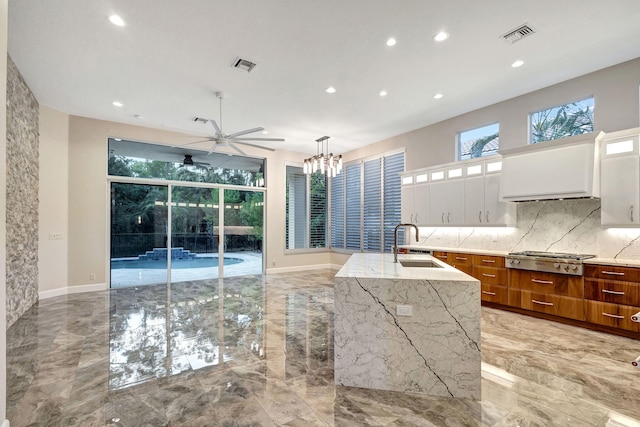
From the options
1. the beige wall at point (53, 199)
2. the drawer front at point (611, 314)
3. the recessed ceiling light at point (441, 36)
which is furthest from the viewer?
the beige wall at point (53, 199)

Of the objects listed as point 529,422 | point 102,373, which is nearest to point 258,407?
point 102,373

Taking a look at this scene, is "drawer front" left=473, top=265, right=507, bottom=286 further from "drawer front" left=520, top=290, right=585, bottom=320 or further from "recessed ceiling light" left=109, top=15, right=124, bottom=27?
"recessed ceiling light" left=109, top=15, right=124, bottom=27

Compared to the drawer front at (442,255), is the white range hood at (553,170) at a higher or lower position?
higher

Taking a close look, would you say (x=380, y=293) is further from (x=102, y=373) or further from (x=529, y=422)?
(x=102, y=373)

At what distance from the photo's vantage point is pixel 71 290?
5816 mm

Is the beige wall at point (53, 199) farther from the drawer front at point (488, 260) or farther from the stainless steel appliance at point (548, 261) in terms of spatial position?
the stainless steel appliance at point (548, 261)

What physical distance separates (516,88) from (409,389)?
4647 mm

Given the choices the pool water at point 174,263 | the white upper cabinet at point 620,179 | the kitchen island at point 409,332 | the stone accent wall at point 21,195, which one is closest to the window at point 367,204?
the pool water at point 174,263

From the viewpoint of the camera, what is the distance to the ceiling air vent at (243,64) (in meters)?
3.90

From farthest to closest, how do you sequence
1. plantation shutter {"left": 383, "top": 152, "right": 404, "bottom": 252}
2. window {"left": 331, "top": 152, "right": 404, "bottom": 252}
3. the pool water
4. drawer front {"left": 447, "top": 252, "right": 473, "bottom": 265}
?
window {"left": 331, "top": 152, "right": 404, "bottom": 252} → plantation shutter {"left": 383, "top": 152, "right": 404, "bottom": 252} → the pool water → drawer front {"left": 447, "top": 252, "right": 473, "bottom": 265}

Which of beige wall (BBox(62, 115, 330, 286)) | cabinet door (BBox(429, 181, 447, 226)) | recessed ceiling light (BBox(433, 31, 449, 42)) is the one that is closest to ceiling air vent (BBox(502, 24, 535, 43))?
recessed ceiling light (BBox(433, 31, 449, 42))

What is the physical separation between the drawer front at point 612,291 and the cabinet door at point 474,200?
170cm

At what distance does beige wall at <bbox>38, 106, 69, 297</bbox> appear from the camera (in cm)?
538

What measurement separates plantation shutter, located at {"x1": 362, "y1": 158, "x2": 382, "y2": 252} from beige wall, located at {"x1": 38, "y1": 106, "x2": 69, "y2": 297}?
637cm
